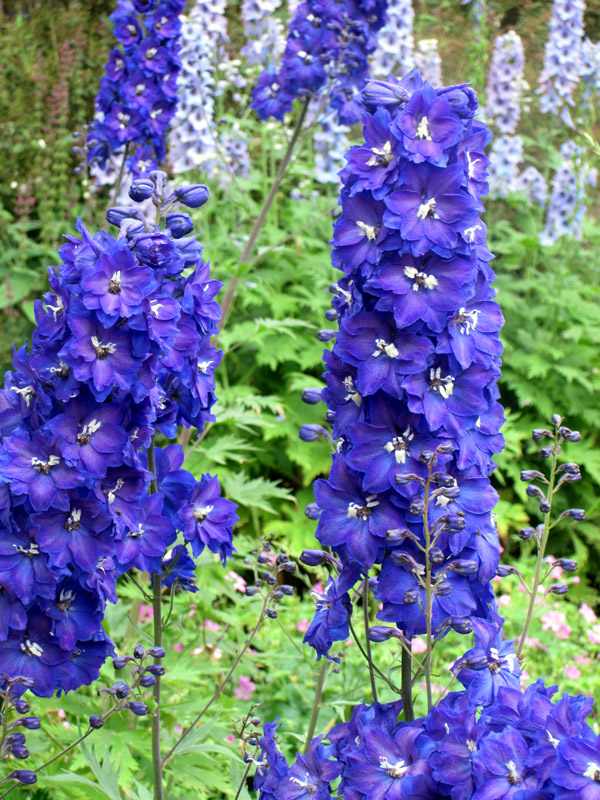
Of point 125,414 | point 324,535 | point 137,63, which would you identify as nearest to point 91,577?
point 125,414

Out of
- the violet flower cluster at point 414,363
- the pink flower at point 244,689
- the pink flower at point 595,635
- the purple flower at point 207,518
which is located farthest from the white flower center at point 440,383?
the pink flower at point 595,635

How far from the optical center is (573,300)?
6090 millimetres

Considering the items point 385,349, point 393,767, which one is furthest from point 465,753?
point 385,349

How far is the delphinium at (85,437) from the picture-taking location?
149 cm

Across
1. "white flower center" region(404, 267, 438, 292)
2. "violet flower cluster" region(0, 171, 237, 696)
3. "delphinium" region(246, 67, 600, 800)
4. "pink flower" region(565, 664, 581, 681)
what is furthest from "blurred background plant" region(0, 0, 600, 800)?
"white flower center" region(404, 267, 438, 292)

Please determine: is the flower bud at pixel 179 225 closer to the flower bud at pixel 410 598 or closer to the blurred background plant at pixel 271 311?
the flower bud at pixel 410 598

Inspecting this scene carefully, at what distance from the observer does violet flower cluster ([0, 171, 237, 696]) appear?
1.49 meters

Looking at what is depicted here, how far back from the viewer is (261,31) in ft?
18.8

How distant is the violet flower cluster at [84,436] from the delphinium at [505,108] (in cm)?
577

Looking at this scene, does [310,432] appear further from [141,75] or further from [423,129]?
[141,75]

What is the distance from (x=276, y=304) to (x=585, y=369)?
2.34 m

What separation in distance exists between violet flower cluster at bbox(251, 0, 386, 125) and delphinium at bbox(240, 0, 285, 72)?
1538mm

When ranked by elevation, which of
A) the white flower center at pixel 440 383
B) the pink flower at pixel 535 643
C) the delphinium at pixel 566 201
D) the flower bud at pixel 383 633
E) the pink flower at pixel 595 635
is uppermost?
the white flower center at pixel 440 383

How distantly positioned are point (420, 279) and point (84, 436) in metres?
0.66
